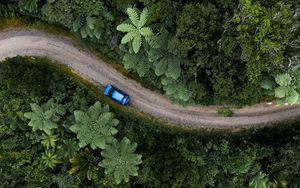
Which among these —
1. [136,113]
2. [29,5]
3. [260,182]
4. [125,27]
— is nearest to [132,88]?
[136,113]

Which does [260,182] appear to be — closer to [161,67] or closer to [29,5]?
[161,67]

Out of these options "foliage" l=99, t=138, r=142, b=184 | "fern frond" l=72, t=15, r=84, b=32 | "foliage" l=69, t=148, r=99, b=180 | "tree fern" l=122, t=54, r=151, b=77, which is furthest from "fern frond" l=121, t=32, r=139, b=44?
"foliage" l=69, t=148, r=99, b=180

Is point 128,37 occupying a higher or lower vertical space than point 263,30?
lower

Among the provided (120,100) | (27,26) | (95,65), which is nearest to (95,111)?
(120,100)

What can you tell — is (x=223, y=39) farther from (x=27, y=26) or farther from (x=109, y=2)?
(x=27, y=26)

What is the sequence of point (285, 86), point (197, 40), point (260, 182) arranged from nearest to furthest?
1. point (197, 40)
2. point (285, 86)
3. point (260, 182)

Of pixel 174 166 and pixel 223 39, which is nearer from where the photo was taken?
pixel 223 39

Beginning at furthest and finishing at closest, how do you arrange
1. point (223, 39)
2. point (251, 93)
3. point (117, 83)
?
point (117, 83)
point (251, 93)
point (223, 39)
